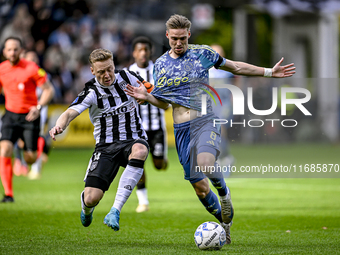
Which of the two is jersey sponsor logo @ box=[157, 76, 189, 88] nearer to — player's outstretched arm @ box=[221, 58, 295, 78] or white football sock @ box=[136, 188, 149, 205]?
player's outstretched arm @ box=[221, 58, 295, 78]

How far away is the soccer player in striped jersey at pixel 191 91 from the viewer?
18.8 feet

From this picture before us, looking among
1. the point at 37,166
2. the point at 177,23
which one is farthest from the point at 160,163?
the point at 37,166

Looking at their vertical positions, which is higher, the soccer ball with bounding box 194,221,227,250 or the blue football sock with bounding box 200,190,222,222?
the blue football sock with bounding box 200,190,222,222

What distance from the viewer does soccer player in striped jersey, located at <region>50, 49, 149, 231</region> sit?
580 centimetres

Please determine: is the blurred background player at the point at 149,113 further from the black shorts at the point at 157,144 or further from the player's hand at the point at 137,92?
the player's hand at the point at 137,92

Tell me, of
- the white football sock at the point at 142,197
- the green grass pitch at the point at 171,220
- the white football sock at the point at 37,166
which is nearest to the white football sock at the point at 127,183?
the green grass pitch at the point at 171,220

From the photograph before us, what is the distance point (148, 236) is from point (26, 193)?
4.46 meters

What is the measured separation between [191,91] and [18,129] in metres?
4.46

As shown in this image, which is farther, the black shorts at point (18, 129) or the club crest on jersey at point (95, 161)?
the black shorts at point (18, 129)

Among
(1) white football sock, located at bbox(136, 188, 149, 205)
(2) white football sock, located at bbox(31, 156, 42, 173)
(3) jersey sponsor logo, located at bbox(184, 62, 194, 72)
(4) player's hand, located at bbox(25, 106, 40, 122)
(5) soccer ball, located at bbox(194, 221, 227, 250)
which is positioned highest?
(3) jersey sponsor logo, located at bbox(184, 62, 194, 72)

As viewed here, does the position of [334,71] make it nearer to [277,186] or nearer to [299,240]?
[277,186]

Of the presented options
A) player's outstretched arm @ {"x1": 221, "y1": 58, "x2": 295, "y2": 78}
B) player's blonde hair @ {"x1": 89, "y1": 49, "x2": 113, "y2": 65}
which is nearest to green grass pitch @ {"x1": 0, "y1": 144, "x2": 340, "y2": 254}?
player's outstretched arm @ {"x1": 221, "y1": 58, "x2": 295, "y2": 78}

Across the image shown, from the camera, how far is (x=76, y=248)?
552 cm

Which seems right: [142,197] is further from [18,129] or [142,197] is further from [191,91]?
[191,91]
